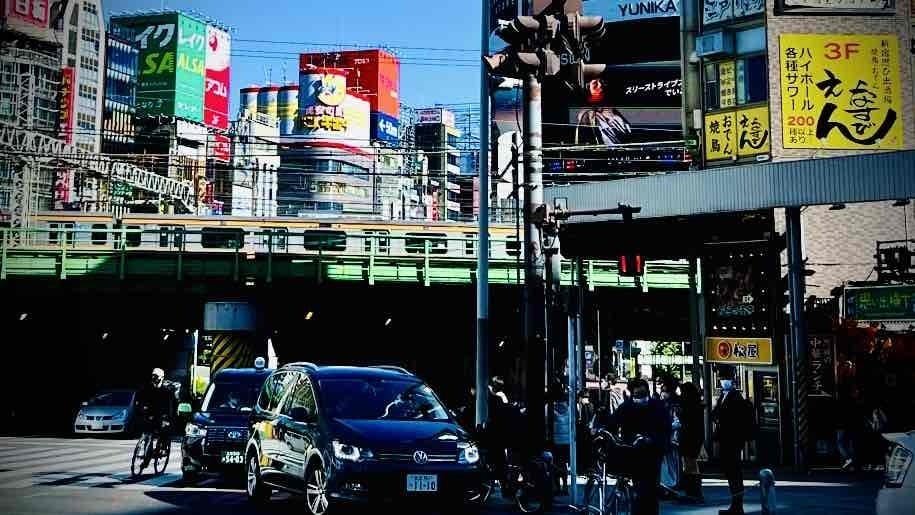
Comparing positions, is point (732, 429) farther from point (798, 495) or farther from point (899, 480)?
point (899, 480)

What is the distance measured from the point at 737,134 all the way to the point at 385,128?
376 ft

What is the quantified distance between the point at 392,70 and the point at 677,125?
98.2m

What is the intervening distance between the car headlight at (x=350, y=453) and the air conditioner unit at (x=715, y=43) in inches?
918

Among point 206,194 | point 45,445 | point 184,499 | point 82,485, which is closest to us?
point 184,499

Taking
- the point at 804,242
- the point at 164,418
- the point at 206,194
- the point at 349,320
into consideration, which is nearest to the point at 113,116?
the point at 206,194

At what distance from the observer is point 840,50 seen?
27.8 metres

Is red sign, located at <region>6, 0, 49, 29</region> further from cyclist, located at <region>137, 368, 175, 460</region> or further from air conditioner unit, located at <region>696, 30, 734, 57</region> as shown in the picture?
cyclist, located at <region>137, 368, 175, 460</region>

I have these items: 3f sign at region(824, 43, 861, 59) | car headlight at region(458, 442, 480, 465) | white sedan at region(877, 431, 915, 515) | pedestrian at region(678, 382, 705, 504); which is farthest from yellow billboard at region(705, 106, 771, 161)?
white sedan at region(877, 431, 915, 515)

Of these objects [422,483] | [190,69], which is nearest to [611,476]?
[422,483]

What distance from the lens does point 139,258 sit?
35844 mm

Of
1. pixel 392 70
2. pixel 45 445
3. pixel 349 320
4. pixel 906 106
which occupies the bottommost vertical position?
pixel 45 445

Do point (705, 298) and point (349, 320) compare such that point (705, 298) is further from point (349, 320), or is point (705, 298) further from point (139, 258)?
point (349, 320)

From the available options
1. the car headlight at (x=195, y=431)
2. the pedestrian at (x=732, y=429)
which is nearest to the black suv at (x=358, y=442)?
the car headlight at (x=195, y=431)

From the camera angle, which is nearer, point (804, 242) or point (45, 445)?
point (45, 445)
